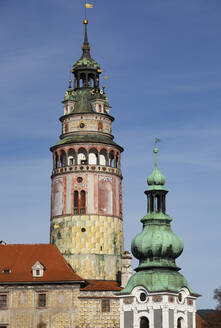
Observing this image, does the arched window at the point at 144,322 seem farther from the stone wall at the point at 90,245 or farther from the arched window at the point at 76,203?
the arched window at the point at 76,203

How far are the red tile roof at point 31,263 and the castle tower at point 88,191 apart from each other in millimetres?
1483

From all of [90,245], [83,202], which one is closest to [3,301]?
[90,245]

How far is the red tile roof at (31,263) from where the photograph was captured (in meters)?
63.2

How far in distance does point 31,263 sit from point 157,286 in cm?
1763

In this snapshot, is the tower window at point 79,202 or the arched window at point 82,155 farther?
the arched window at point 82,155

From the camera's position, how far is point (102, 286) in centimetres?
6369

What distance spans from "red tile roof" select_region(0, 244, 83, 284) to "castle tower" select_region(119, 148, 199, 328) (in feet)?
40.1

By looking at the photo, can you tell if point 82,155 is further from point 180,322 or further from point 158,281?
point 180,322

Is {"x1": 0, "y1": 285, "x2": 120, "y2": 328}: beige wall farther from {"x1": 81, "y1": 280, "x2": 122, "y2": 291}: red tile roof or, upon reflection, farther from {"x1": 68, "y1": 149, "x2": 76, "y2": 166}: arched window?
{"x1": 68, "y1": 149, "x2": 76, "y2": 166}: arched window

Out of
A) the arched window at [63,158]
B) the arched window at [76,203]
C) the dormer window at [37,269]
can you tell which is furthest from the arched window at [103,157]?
the dormer window at [37,269]

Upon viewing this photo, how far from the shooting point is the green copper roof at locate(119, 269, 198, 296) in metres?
49.8

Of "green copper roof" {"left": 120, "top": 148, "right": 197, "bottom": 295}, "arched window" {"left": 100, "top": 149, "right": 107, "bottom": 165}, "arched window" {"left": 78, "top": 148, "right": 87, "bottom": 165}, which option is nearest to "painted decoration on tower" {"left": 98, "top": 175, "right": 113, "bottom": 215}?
"arched window" {"left": 100, "top": 149, "right": 107, "bottom": 165}

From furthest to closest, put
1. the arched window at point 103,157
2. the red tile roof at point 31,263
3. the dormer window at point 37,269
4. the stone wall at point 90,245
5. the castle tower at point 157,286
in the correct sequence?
the arched window at point 103,157 → the stone wall at point 90,245 → the dormer window at point 37,269 → the red tile roof at point 31,263 → the castle tower at point 157,286

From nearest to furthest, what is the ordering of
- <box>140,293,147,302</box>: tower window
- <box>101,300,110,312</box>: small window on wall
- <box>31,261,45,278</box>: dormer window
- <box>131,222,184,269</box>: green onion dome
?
<box>140,293,147,302</box>: tower window < <box>131,222,184,269</box>: green onion dome < <box>101,300,110,312</box>: small window on wall < <box>31,261,45,278</box>: dormer window
